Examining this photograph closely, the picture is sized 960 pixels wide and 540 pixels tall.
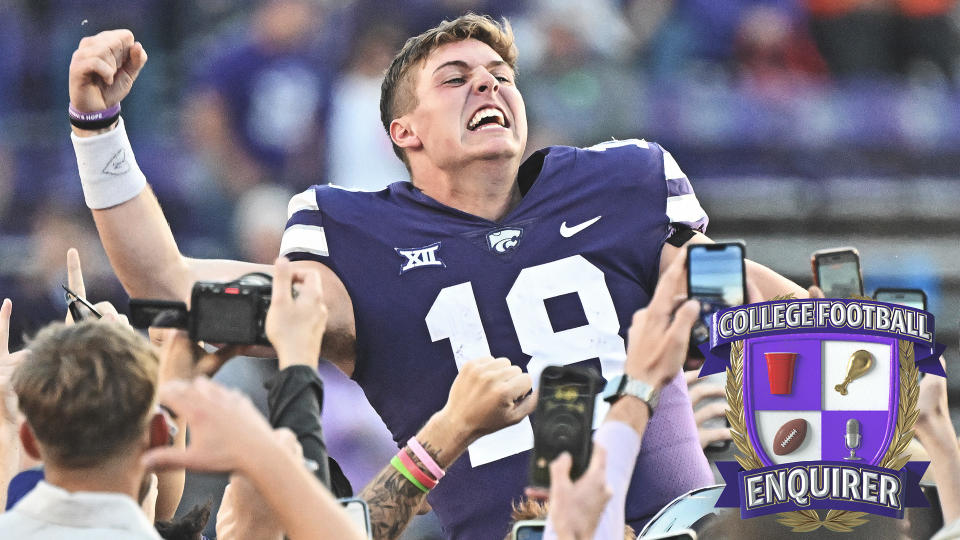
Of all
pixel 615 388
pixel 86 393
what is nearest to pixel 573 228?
pixel 615 388

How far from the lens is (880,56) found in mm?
6992

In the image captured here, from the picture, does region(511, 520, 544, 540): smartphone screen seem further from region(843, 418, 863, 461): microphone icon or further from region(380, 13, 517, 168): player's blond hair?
region(380, 13, 517, 168): player's blond hair

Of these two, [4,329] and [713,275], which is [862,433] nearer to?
[713,275]

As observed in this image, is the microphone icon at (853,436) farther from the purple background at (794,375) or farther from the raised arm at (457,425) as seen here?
the raised arm at (457,425)

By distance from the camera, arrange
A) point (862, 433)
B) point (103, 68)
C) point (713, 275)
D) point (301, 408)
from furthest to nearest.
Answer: point (103, 68) < point (862, 433) < point (713, 275) < point (301, 408)

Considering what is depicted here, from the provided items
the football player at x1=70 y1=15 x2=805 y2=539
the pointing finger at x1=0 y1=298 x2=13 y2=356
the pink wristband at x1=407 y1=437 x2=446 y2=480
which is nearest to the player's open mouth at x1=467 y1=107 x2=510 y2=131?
the football player at x1=70 y1=15 x2=805 y2=539

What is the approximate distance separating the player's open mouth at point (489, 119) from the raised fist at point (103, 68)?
944mm

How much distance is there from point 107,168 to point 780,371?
178cm

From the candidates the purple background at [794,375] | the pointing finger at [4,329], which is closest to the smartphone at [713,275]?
the purple background at [794,375]

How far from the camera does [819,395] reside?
2787mm

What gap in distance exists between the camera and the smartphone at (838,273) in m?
2.93

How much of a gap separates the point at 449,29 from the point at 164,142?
308 centimetres

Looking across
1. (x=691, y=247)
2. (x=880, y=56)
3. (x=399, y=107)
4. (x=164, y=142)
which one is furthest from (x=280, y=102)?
(x=691, y=247)

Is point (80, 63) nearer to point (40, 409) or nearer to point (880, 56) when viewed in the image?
point (40, 409)
